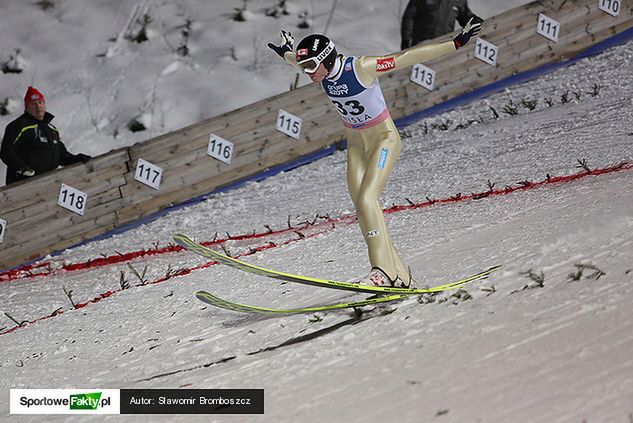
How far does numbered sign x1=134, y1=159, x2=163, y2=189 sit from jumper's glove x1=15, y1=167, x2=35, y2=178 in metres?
1.16

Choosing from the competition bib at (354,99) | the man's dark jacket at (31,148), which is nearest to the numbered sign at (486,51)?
the man's dark jacket at (31,148)

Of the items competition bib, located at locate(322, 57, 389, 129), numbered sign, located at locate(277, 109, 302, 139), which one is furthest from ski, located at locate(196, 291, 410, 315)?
numbered sign, located at locate(277, 109, 302, 139)

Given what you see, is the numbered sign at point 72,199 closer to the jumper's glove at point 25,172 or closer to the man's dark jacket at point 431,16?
the jumper's glove at point 25,172

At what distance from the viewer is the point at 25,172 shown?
34.1ft

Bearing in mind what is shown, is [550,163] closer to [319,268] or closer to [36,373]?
[319,268]

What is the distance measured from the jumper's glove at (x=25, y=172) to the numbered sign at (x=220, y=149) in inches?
80.0

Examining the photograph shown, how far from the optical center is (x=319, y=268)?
683 centimetres

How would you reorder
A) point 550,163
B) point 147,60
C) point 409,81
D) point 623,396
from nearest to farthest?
point 623,396 → point 550,163 → point 409,81 → point 147,60

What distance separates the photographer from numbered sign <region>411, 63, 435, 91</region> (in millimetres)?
11586

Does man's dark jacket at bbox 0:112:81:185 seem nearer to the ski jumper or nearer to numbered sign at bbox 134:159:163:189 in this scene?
numbered sign at bbox 134:159:163:189

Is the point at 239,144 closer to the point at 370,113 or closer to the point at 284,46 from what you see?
the point at 284,46

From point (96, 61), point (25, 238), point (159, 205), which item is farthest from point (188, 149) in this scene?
point (96, 61)

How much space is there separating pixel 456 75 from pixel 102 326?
672cm

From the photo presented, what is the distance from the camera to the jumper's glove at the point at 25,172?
10367mm
